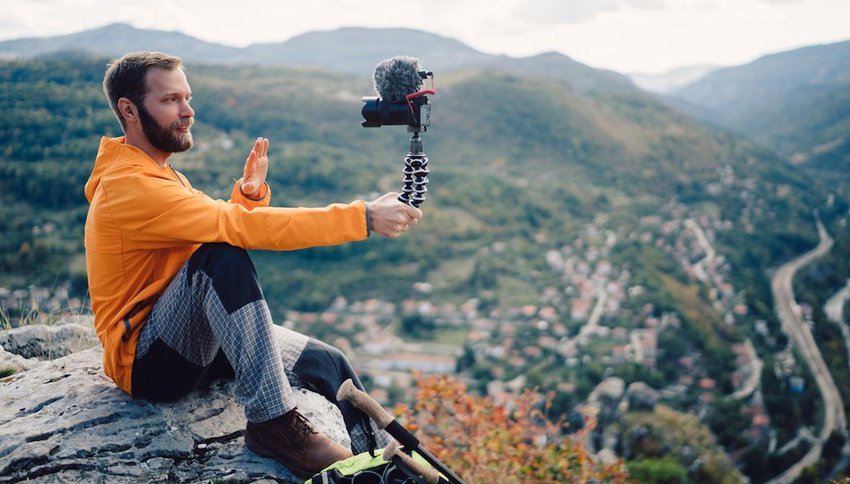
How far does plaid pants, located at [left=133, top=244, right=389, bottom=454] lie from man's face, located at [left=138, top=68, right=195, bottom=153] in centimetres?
57

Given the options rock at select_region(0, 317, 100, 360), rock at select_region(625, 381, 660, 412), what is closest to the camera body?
rock at select_region(0, 317, 100, 360)

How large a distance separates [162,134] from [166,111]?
0.10 metres

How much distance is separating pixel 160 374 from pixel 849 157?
240 feet

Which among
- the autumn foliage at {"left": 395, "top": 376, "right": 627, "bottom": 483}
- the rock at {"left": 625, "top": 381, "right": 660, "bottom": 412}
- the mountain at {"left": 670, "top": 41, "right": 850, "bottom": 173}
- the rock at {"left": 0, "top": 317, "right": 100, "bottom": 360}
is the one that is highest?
the mountain at {"left": 670, "top": 41, "right": 850, "bottom": 173}

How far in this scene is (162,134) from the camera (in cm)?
251

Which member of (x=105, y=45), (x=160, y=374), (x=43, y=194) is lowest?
(x=43, y=194)

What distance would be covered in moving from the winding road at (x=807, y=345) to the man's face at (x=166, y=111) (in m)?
18.2

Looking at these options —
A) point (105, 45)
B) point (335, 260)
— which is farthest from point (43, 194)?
point (105, 45)

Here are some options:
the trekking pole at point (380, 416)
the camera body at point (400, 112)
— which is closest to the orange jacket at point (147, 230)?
the camera body at point (400, 112)

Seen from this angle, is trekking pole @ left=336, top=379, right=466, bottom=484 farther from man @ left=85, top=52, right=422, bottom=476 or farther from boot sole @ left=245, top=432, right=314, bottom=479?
boot sole @ left=245, top=432, right=314, bottom=479

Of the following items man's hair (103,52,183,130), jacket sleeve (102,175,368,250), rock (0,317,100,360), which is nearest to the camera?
jacket sleeve (102,175,368,250)

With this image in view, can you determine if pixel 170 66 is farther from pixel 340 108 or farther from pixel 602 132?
pixel 602 132

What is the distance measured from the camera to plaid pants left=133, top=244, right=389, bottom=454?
2.26m

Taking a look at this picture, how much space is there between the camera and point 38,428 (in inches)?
101
